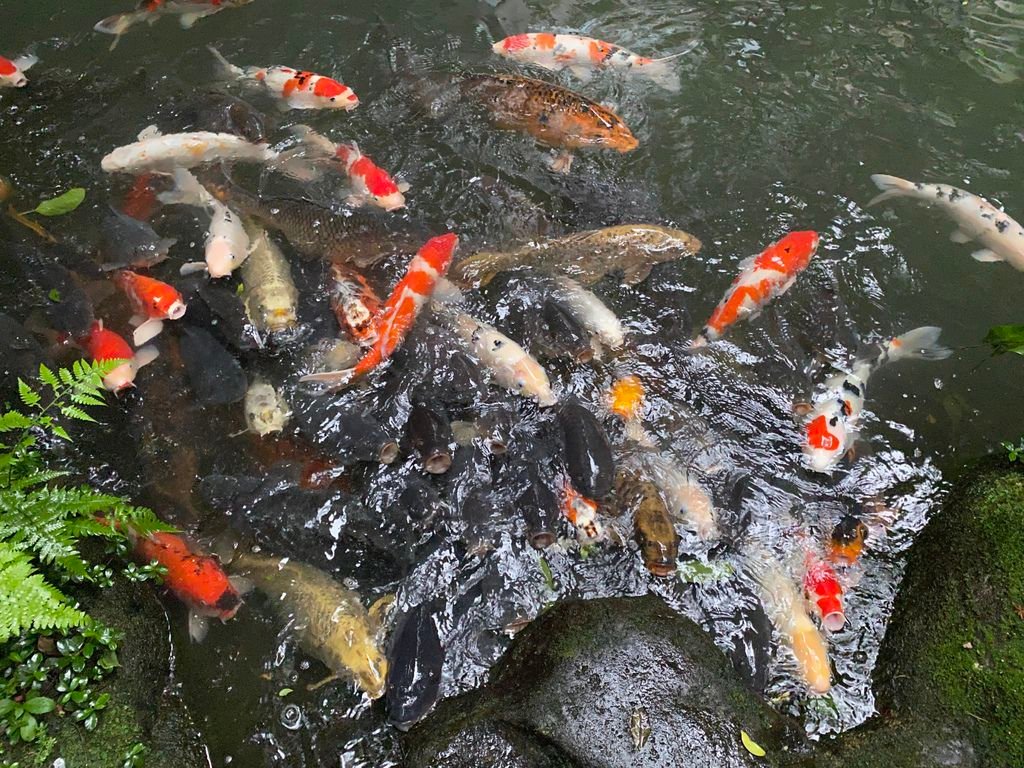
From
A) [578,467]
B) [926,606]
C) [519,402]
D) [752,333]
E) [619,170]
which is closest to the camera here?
[926,606]

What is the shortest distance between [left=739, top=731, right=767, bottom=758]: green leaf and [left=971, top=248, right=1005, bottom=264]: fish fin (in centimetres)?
427

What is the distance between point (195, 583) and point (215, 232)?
2542mm

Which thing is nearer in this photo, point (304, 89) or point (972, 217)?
point (972, 217)

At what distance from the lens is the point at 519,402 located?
433 centimetres

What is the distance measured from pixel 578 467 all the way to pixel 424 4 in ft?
18.6

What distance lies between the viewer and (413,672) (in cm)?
322

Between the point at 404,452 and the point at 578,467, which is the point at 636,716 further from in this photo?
the point at 404,452

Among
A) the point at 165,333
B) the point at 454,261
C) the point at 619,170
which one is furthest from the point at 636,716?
the point at 619,170

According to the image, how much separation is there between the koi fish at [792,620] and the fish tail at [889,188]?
3.41 meters

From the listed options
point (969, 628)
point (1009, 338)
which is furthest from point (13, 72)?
point (969, 628)

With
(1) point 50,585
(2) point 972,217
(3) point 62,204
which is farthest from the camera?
(2) point 972,217

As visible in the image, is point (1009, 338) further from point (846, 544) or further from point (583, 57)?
point (583, 57)

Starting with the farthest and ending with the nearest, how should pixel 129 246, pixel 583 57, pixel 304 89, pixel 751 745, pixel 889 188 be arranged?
1. pixel 583 57
2. pixel 304 89
3. pixel 889 188
4. pixel 129 246
5. pixel 751 745

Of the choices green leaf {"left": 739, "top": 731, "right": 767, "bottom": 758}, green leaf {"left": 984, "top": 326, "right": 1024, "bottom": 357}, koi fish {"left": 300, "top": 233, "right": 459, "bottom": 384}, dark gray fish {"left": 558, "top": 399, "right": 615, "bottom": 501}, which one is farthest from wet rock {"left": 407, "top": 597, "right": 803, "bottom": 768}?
green leaf {"left": 984, "top": 326, "right": 1024, "bottom": 357}
